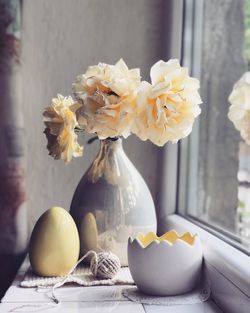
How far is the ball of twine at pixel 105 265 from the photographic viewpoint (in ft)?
3.42

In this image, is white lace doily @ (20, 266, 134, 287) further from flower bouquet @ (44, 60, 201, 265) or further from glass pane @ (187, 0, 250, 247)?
glass pane @ (187, 0, 250, 247)

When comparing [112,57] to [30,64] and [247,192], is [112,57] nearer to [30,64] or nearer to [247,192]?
[30,64]

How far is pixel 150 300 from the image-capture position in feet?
3.06

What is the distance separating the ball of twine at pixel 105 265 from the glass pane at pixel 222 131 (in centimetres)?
26

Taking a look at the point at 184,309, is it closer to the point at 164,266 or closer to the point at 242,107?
the point at 164,266

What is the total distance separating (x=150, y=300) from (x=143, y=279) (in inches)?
1.4

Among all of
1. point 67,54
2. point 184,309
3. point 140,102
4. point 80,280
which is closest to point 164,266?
point 184,309

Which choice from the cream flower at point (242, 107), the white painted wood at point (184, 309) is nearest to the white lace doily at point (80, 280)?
the white painted wood at point (184, 309)

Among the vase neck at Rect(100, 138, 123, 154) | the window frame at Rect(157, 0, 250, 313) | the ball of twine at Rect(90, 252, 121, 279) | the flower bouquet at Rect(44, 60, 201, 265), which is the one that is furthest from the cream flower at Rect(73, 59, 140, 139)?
the window frame at Rect(157, 0, 250, 313)

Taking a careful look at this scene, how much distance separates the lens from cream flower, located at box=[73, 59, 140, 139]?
1.02 m

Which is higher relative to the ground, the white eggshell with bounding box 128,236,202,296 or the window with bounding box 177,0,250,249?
the window with bounding box 177,0,250,249

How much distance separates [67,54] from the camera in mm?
1504

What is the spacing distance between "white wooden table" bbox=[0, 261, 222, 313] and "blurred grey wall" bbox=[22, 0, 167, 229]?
52 cm

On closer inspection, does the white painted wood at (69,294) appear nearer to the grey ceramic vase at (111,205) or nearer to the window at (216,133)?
the grey ceramic vase at (111,205)
